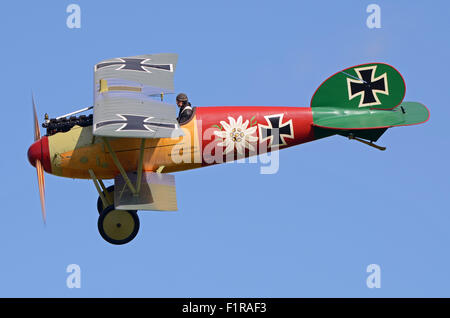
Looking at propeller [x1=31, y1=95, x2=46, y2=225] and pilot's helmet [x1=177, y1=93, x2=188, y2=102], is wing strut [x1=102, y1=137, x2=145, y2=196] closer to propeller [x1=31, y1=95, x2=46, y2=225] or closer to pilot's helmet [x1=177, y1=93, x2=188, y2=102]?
pilot's helmet [x1=177, y1=93, x2=188, y2=102]

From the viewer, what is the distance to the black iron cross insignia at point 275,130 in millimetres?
16344

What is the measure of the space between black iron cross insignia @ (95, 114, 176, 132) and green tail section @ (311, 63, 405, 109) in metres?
3.34

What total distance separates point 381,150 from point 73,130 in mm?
5451

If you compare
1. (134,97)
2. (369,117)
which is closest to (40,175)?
(134,97)

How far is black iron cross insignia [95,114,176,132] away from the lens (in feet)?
47.5

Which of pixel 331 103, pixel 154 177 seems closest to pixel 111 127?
pixel 154 177

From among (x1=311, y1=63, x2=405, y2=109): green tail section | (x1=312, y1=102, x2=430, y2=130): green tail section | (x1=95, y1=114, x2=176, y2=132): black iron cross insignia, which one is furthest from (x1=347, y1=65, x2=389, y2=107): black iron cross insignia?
(x1=95, y1=114, x2=176, y2=132): black iron cross insignia

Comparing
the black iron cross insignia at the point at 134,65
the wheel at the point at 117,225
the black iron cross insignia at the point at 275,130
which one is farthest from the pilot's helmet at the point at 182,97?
the wheel at the point at 117,225

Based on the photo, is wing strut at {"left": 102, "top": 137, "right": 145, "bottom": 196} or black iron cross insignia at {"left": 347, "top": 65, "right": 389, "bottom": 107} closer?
wing strut at {"left": 102, "top": 137, "right": 145, "bottom": 196}

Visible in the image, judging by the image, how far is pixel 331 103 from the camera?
1670 cm

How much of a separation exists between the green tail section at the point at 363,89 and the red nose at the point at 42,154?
4.76 m

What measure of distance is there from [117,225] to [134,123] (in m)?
2.22

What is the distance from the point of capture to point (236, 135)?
16.3 m

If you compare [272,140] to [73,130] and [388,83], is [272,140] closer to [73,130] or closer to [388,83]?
[388,83]
